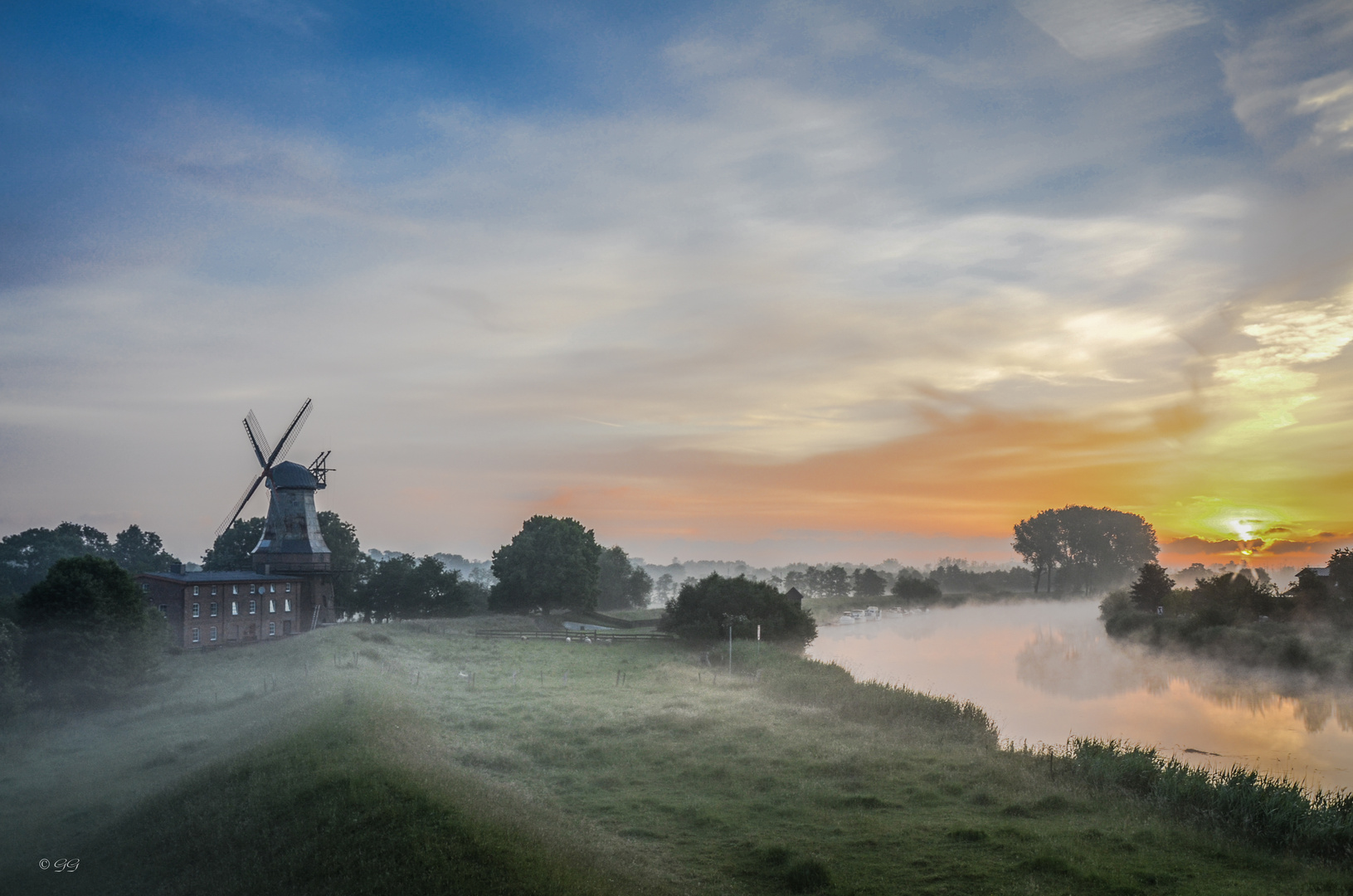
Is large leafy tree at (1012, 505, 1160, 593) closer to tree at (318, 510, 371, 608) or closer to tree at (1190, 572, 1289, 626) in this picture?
tree at (1190, 572, 1289, 626)

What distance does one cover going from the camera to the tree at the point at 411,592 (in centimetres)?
8862

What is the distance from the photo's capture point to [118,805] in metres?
24.1

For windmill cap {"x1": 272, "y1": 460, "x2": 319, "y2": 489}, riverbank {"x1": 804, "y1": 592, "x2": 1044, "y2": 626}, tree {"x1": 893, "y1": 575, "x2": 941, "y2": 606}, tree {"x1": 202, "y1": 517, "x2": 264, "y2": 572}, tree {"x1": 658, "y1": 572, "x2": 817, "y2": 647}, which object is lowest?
riverbank {"x1": 804, "y1": 592, "x2": 1044, "y2": 626}

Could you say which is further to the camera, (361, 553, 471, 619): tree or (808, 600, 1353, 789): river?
(361, 553, 471, 619): tree

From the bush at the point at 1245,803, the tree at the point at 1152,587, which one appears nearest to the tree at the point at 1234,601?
the tree at the point at 1152,587

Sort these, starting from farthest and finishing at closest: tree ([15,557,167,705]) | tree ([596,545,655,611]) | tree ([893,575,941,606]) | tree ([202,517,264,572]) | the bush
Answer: tree ([893,575,941,606])
tree ([596,545,655,611])
tree ([202,517,264,572])
tree ([15,557,167,705])
the bush

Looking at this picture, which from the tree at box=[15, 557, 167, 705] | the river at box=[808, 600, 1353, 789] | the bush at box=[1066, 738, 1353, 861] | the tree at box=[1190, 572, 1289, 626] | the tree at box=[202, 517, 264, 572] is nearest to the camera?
the bush at box=[1066, 738, 1353, 861]

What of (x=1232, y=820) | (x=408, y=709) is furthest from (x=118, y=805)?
(x=1232, y=820)

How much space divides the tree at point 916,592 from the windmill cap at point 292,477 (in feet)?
346

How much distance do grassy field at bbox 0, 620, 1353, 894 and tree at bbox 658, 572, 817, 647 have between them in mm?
26832

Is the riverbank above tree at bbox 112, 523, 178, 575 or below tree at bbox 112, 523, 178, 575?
below

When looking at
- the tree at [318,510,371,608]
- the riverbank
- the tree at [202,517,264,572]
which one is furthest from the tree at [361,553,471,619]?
the riverbank

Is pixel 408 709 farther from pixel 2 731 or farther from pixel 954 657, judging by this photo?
pixel 954 657

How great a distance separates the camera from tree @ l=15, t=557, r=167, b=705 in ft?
130
